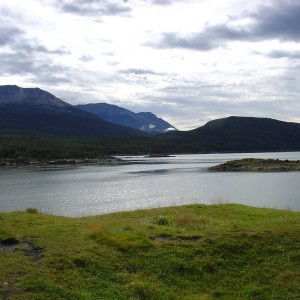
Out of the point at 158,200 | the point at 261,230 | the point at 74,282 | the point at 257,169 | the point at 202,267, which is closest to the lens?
the point at 74,282

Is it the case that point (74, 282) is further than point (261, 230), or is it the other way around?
point (261, 230)

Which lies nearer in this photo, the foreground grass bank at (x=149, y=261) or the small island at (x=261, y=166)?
the foreground grass bank at (x=149, y=261)

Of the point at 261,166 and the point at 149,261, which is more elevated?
the point at 261,166

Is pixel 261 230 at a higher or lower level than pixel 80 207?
higher

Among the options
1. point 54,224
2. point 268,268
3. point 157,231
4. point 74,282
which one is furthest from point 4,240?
point 268,268

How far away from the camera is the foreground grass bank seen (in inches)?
590

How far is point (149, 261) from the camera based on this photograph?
17766 millimetres

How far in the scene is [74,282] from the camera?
15.2m

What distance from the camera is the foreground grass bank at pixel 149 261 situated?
1499 cm

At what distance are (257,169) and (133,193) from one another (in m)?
76.1

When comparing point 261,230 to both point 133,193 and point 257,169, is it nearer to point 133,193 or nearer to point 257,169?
point 133,193

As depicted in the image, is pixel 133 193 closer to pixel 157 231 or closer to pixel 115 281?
pixel 157 231

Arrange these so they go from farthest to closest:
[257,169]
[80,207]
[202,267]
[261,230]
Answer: [257,169]
[80,207]
[261,230]
[202,267]

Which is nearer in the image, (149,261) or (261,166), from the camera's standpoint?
(149,261)
